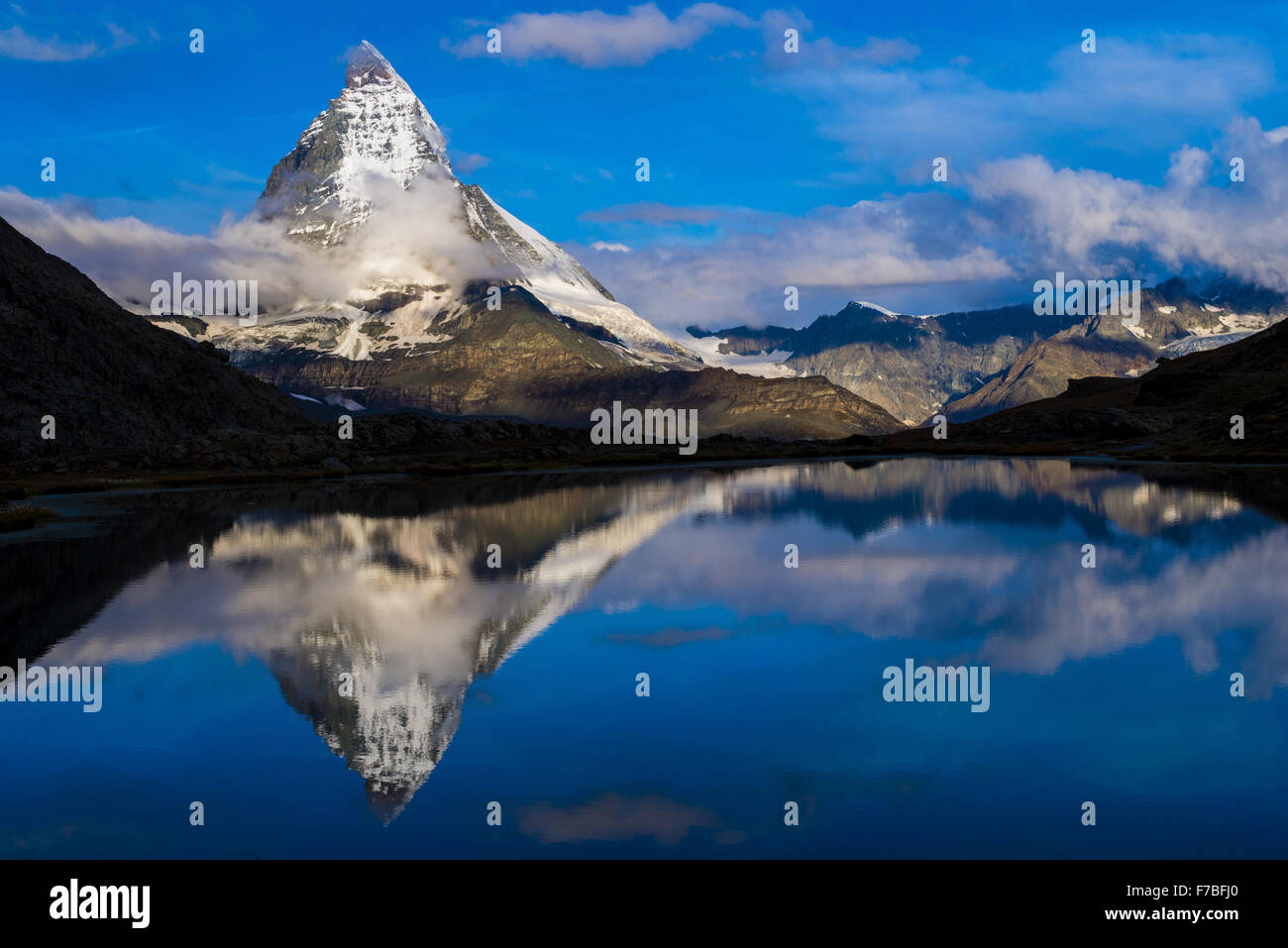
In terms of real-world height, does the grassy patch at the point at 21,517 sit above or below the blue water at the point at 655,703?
above

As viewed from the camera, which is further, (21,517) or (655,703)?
(21,517)

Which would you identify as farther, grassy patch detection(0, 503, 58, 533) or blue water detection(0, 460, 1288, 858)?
grassy patch detection(0, 503, 58, 533)

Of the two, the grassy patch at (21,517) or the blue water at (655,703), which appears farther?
the grassy patch at (21,517)

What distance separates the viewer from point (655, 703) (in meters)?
26.9

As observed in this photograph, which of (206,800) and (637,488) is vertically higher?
(637,488)

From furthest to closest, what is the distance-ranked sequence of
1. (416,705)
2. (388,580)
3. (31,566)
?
(31,566), (388,580), (416,705)

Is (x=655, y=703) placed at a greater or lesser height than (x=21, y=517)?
lesser

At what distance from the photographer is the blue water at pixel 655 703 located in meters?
18.3

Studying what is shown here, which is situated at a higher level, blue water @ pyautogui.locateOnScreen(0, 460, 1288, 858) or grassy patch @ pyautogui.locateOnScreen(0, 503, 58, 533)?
grassy patch @ pyautogui.locateOnScreen(0, 503, 58, 533)

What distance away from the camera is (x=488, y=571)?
50438 mm

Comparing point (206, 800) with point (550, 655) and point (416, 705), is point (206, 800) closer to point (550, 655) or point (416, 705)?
point (416, 705)

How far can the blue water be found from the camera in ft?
60.1
